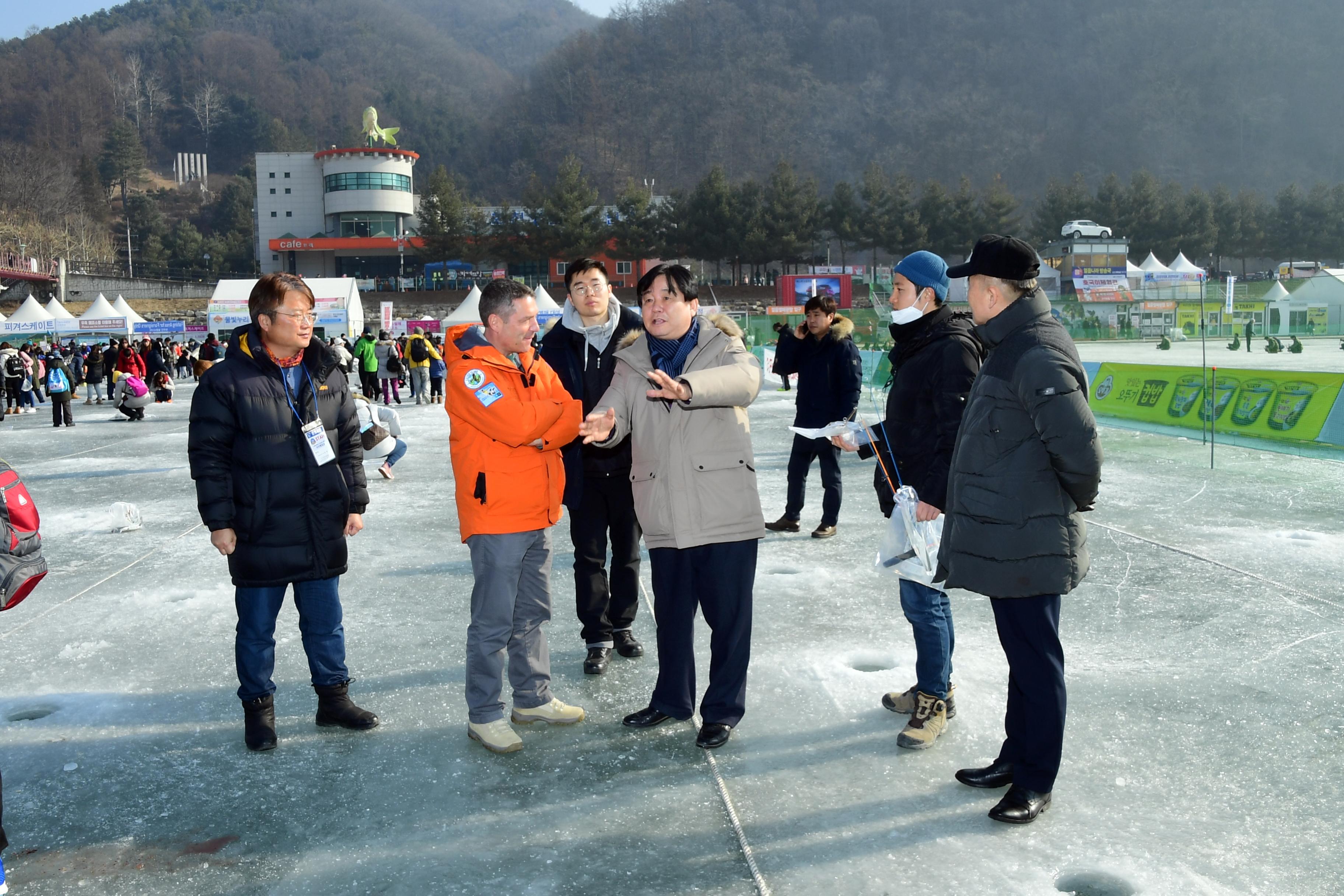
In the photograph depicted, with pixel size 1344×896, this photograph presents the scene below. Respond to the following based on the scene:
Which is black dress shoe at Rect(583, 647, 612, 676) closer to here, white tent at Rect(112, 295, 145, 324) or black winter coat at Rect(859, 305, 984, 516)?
black winter coat at Rect(859, 305, 984, 516)

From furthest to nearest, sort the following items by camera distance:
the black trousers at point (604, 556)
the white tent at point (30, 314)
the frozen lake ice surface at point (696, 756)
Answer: the white tent at point (30, 314) < the black trousers at point (604, 556) < the frozen lake ice surface at point (696, 756)

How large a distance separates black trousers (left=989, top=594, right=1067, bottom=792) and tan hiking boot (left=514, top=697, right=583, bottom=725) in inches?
63.2

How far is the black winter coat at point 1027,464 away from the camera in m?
2.84

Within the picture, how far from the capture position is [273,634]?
379 centimetres

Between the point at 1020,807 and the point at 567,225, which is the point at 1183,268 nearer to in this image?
the point at 567,225

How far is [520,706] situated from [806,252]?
7855 centimetres

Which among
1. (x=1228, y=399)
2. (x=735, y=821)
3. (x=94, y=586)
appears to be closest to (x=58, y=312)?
(x=94, y=586)

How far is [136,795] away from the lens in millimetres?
3264

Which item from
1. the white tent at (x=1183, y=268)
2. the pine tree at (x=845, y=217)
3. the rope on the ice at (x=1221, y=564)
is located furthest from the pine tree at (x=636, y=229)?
the rope on the ice at (x=1221, y=564)

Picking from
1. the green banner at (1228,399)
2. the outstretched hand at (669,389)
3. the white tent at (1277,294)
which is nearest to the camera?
the outstretched hand at (669,389)

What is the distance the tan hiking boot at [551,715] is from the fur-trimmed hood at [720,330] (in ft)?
4.56

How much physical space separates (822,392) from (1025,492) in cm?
405

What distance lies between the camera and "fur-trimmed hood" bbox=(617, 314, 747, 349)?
3697 mm

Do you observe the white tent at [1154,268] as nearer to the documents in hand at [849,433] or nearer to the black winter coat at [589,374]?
the documents in hand at [849,433]
